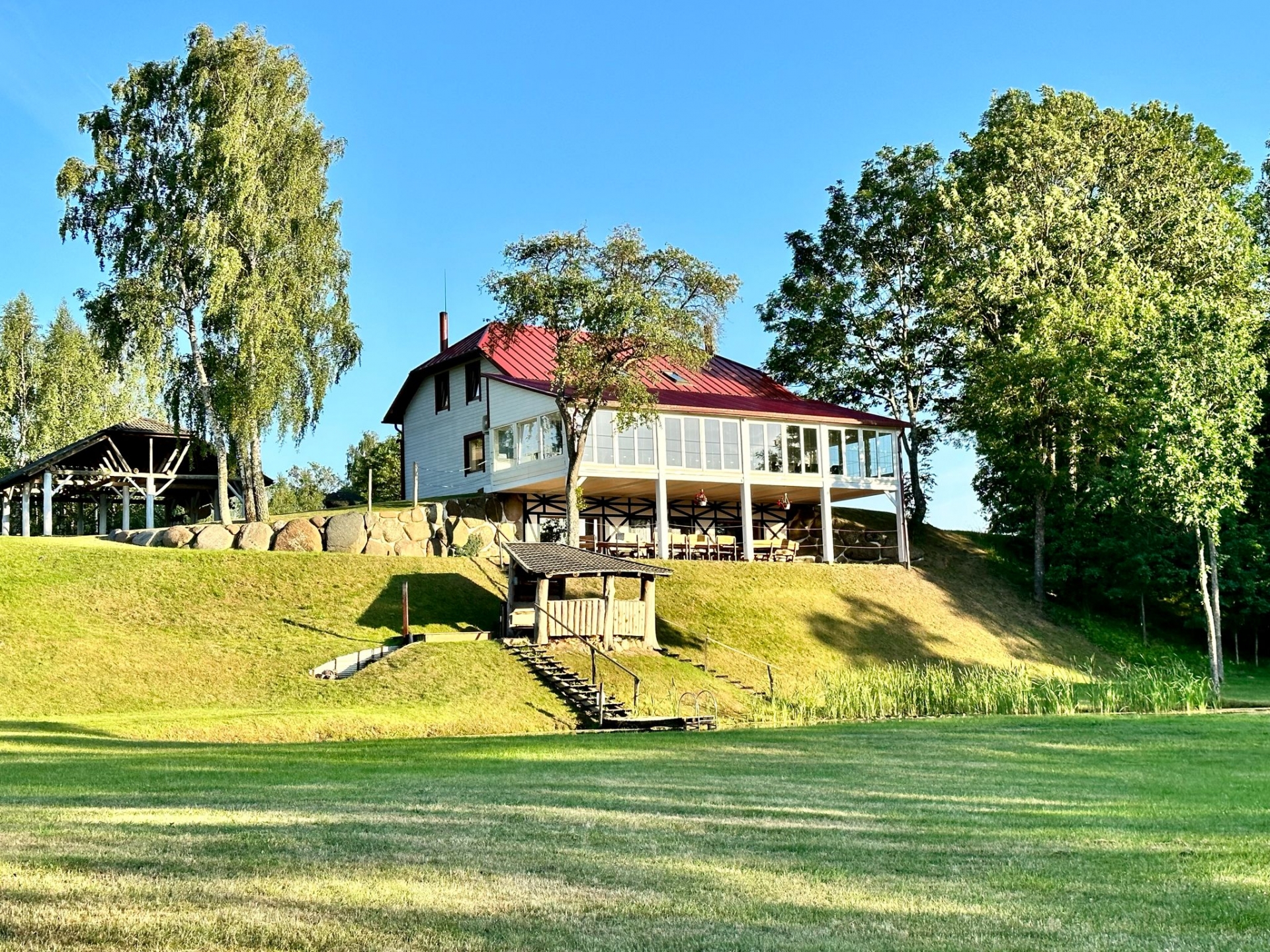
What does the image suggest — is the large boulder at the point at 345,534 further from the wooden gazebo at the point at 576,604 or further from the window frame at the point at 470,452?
the window frame at the point at 470,452

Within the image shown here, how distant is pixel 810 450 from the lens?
46906mm

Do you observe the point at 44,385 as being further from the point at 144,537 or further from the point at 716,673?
the point at 716,673

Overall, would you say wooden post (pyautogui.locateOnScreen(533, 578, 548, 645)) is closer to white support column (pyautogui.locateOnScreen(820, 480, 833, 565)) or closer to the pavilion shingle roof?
the pavilion shingle roof

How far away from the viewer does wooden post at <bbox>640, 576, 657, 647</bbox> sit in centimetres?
3182

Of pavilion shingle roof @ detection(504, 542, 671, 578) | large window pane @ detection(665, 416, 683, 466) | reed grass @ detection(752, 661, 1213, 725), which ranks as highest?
large window pane @ detection(665, 416, 683, 466)

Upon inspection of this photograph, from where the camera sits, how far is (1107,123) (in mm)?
48688

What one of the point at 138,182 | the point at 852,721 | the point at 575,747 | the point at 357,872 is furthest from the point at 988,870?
the point at 138,182

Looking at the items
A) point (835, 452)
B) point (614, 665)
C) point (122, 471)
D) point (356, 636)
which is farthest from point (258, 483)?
point (835, 452)

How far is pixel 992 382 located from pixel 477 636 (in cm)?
2235

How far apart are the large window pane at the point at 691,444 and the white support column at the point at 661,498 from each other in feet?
2.99

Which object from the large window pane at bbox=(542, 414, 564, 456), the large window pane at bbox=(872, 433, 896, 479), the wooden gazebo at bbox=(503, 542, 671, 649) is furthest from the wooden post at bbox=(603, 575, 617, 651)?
the large window pane at bbox=(872, 433, 896, 479)

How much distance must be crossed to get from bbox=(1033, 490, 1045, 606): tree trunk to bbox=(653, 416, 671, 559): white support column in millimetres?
13237

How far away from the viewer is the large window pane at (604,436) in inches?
1666

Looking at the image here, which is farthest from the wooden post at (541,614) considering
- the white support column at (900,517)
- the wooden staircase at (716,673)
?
the white support column at (900,517)
